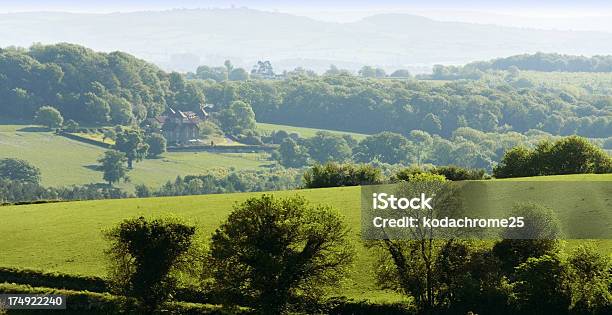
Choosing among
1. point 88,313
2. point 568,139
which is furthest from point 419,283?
point 568,139

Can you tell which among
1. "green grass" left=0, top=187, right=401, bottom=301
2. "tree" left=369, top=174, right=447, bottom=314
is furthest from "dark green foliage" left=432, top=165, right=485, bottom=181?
"tree" left=369, top=174, right=447, bottom=314

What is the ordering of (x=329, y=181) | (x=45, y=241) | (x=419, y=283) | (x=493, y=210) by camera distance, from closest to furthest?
1. (x=419, y=283)
2. (x=493, y=210)
3. (x=45, y=241)
4. (x=329, y=181)

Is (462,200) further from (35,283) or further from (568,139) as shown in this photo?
(568,139)

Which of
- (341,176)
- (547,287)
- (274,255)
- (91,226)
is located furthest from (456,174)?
(274,255)

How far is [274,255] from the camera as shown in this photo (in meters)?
48.6

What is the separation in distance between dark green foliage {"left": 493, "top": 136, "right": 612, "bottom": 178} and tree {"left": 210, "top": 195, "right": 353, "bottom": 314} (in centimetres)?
4519

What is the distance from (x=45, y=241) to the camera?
2616 inches

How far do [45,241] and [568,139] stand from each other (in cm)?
5840

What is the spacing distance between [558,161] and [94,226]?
166 feet

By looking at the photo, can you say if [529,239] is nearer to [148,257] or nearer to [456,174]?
[148,257]

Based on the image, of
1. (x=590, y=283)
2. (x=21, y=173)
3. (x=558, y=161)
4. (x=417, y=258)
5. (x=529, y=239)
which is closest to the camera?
(x=590, y=283)

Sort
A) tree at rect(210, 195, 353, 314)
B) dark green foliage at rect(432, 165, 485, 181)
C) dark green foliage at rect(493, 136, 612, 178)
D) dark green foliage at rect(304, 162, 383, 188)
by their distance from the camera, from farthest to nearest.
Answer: dark green foliage at rect(304, 162, 383, 188) < dark green foliage at rect(493, 136, 612, 178) < dark green foliage at rect(432, 165, 485, 181) < tree at rect(210, 195, 353, 314)

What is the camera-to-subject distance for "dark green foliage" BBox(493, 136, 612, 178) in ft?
292

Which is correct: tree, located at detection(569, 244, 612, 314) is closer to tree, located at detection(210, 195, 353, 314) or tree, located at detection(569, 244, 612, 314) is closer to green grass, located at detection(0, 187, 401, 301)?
green grass, located at detection(0, 187, 401, 301)
